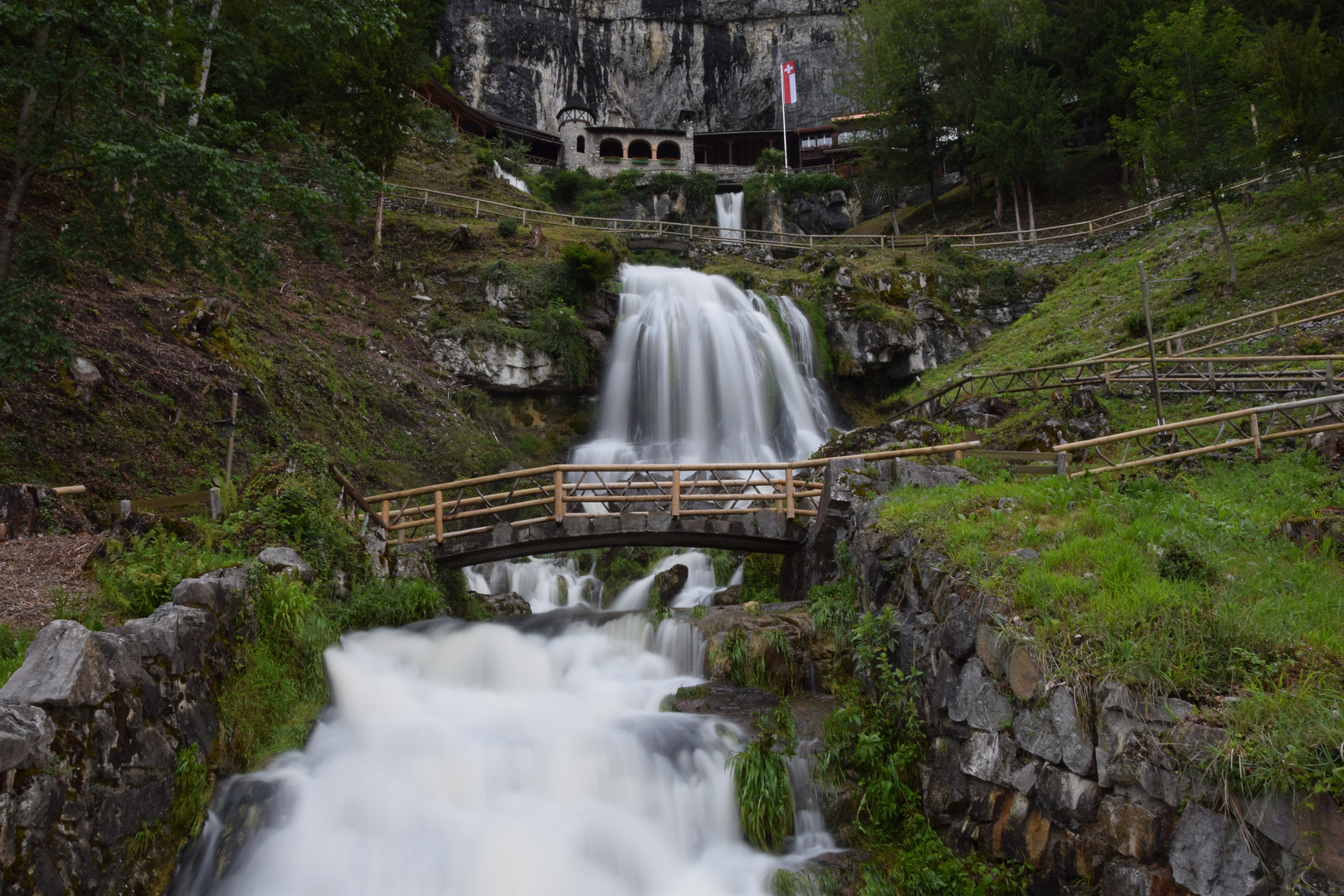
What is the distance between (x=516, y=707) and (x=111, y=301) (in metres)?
11.8

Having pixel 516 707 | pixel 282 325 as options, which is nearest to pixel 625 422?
pixel 282 325

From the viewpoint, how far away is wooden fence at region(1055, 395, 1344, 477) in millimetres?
9133

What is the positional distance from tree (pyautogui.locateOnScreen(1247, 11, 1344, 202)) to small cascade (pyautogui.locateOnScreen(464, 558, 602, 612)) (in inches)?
772

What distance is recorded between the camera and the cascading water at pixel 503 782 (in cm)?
693

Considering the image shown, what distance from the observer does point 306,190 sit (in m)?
13.2

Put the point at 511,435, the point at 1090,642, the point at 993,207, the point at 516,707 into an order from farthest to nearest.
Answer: the point at 993,207, the point at 511,435, the point at 516,707, the point at 1090,642

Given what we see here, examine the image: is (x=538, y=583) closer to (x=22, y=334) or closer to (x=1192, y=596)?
(x=22, y=334)

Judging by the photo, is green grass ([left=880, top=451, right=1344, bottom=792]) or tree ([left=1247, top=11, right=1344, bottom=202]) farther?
→ tree ([left=1247, top=11, right=1344, bottom=202])

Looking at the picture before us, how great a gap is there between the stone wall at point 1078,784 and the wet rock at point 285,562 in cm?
702

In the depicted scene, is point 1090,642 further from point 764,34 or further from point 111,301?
point 764,34

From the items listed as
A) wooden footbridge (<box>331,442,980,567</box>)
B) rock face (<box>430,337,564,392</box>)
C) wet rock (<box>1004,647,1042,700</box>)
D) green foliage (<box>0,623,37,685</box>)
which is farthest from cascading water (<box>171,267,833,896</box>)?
rock face (<box>430,337,564,392</box>)

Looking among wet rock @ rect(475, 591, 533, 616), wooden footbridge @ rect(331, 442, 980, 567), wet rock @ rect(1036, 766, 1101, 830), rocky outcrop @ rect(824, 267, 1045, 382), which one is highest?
rocky outcrop @ rect(824, 267, 1045, 382)

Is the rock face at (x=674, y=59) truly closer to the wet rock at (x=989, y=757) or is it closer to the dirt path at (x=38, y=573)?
the dirt path at (x=38, y=573)

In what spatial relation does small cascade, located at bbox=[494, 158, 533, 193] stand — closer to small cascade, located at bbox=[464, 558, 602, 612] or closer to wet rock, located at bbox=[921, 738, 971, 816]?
small cascade, located at bbox=[464, 558, 602, 612]
